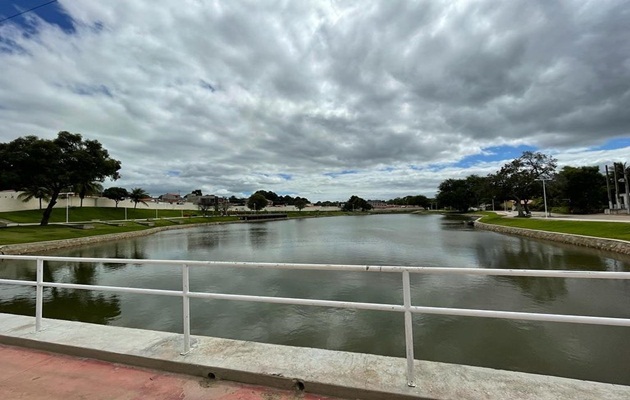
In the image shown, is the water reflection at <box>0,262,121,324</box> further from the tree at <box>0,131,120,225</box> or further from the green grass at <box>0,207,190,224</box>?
the green grass at <box>0,207,190,224</box>

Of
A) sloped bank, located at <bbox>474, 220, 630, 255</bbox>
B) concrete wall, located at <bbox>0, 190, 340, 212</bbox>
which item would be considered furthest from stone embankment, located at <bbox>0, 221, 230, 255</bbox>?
sloped bank, located at <bbox>474, 220, 630, 255</bbox>

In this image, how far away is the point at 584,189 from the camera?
47.1 metres

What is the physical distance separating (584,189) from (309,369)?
189 ft

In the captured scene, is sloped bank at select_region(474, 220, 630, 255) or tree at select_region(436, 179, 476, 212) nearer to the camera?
sloped bank at select_region(474, 220, 630, 255)

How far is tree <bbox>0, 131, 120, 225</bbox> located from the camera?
32.5 m

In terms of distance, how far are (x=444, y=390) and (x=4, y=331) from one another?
16.5 feet

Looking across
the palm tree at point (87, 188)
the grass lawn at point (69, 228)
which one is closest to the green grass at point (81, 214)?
the grass lawn at point (69, 228)

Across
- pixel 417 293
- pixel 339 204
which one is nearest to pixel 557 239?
pixel 417 293

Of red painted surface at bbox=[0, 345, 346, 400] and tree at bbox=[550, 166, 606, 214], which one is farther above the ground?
tree at bbox=[550, 166, 606, 214]

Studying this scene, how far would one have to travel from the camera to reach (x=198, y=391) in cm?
290

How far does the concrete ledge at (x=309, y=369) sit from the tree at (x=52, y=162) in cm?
3740

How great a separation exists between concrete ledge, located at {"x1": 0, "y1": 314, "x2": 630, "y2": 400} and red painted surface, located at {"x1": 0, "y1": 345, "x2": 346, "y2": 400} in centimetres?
9

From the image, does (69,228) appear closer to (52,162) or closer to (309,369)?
(52,162)

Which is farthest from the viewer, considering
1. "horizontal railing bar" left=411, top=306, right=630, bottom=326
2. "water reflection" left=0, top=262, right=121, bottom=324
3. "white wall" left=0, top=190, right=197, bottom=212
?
"white wall" left=0, top=190, right=197, bottom=212
